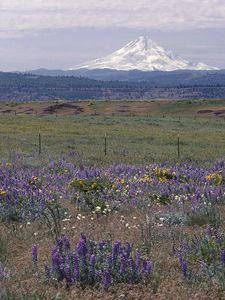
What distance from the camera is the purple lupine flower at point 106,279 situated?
531cm

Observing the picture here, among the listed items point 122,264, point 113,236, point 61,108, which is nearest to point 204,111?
point 61,108

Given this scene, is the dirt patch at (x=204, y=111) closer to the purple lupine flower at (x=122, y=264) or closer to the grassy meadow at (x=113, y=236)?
the grassy meadow at (x=113, y=236)

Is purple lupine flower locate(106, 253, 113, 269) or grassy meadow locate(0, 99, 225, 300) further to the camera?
purple lupine flower locate(106, 253, 113, 269)

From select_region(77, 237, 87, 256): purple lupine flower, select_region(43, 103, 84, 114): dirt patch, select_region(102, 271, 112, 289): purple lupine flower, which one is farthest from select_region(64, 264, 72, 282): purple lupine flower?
select_region(43, 103, 84, 114): dirt patch

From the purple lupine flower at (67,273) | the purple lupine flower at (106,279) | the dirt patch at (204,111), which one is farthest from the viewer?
the dirt patch at (204,111)

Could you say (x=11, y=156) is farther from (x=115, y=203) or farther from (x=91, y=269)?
(x=91, y=269)

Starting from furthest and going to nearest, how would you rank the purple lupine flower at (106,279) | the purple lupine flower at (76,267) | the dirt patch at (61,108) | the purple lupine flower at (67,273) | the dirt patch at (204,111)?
the dirt patch at (61,108), the dirt patch at (204,111), the purple lupine flower at (67,273), the purple lupine flower at (76,267), the purple lupine flower at (106,279)

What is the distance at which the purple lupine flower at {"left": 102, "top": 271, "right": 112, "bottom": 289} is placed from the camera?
5.31 metres

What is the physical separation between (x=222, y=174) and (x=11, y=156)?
9347 mm

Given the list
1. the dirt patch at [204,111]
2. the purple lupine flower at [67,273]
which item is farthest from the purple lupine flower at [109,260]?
the dirt patch at [204,111]

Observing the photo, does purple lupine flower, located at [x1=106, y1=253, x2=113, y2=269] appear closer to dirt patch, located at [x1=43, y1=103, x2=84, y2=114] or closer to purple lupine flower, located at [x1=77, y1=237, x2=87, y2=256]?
purple lupine flower, located at [x1=77, y1=237, x2=87, y2=256]

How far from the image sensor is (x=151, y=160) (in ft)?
68.6

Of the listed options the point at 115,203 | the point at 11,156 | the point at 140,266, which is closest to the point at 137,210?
the point at 115,203

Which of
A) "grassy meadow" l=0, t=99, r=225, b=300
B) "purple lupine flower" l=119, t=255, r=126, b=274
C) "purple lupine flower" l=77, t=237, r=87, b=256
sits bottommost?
"grassy meadow" l=0, t=99, r=225, b=300
